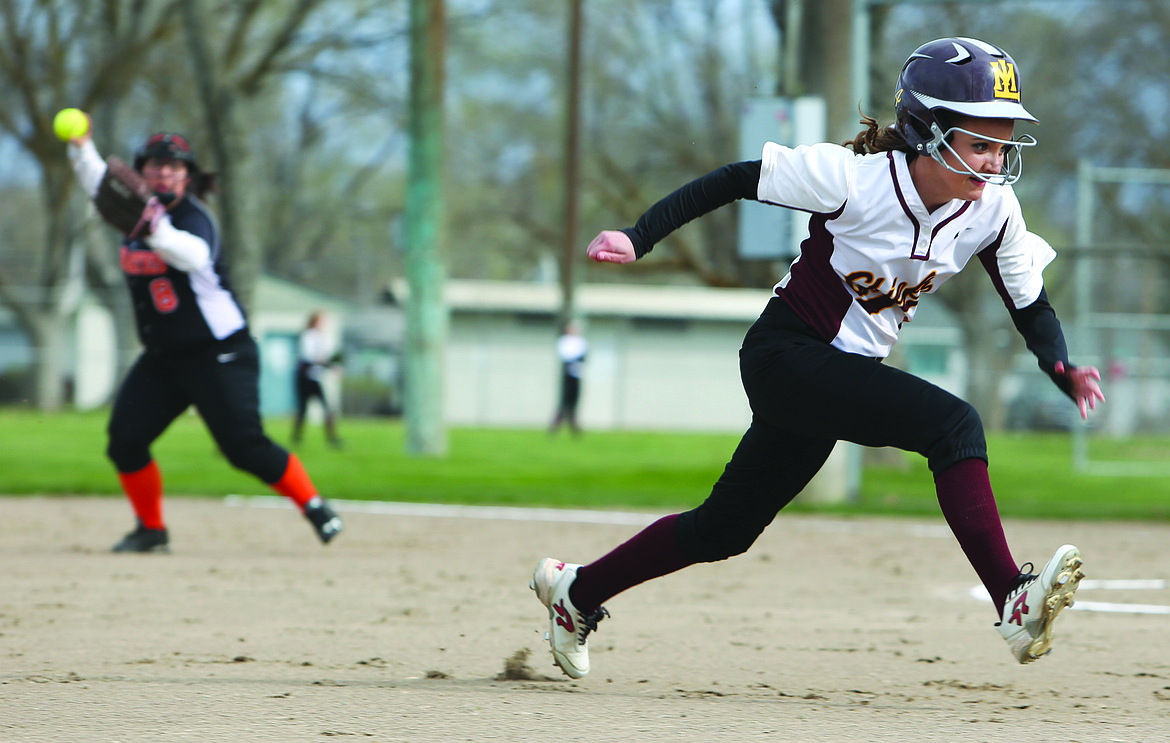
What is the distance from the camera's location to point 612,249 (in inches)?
142

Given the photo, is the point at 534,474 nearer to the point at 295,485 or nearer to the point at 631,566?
the point at 295,485

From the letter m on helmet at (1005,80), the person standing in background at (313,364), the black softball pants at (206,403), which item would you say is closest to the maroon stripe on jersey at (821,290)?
the letter m on helmet at (1005,80)

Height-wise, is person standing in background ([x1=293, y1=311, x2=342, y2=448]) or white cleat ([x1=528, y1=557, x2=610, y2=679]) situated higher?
white cleat ([x1=528, y1=557, x2=610, y2=679])

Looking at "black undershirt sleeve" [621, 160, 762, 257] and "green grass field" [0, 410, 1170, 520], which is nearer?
"black undershirt sleeve" [621, 160, 762, 257]

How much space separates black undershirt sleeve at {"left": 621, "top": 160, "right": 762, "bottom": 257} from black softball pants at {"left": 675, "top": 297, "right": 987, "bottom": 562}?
1.26ft

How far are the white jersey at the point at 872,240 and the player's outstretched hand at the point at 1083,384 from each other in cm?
29

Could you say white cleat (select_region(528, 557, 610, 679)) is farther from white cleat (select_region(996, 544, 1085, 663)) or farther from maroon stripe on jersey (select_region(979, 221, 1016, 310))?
maroon stripe on jersey (select_region(979, 221, 1016, 310))

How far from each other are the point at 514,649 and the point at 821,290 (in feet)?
5.94

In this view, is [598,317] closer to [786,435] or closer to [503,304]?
[503,304]

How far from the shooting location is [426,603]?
5855mm

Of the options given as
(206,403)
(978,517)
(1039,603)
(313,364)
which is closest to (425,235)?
(313,364)

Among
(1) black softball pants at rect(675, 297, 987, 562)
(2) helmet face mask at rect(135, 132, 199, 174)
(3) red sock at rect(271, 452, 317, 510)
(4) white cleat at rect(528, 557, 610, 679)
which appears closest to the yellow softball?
(2) helmet face mask at rect(135, 132, 199, 174)

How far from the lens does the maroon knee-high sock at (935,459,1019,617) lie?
11.8 feet

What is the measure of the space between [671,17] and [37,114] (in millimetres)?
12891
